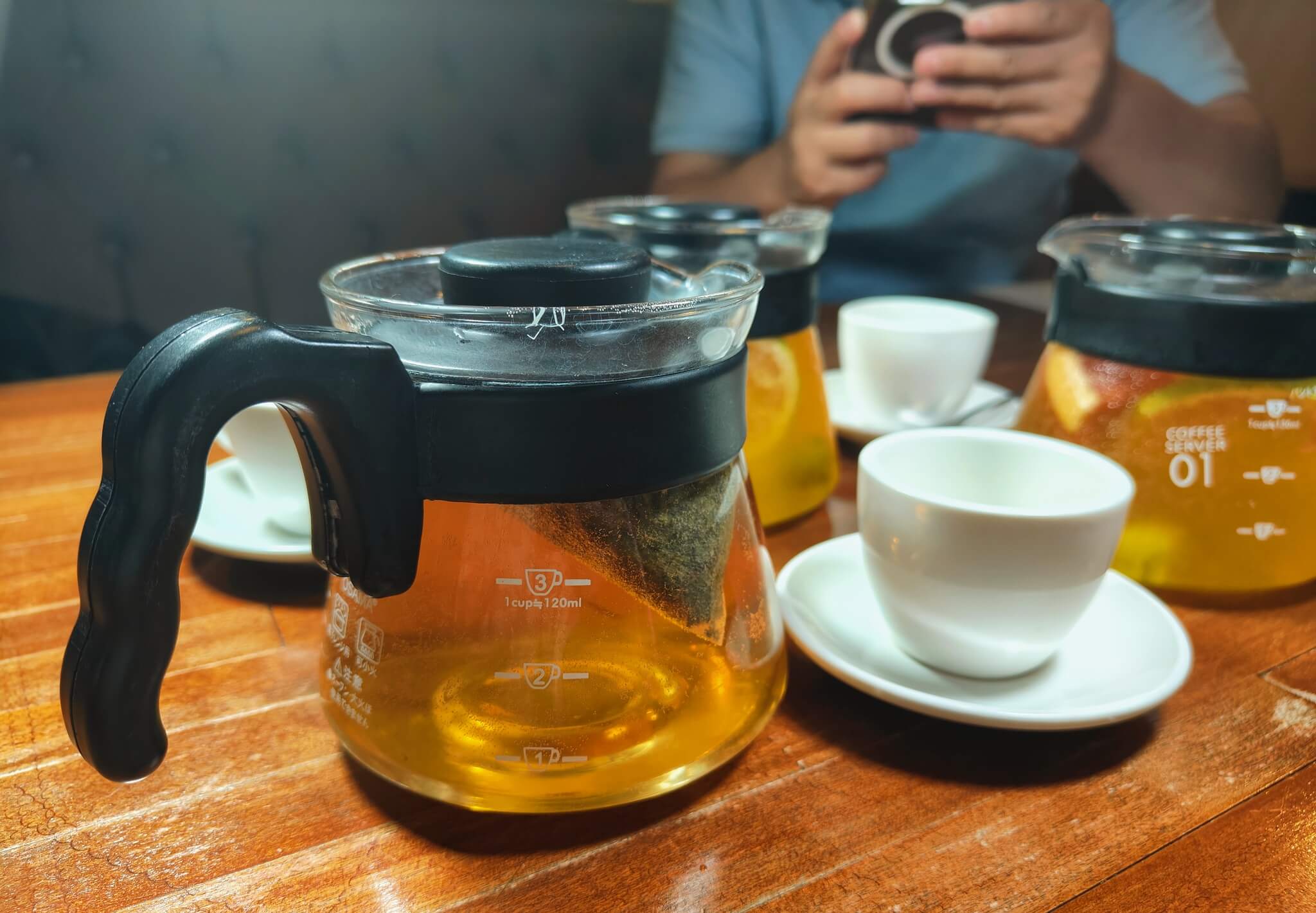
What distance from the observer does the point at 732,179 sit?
1.52 metres

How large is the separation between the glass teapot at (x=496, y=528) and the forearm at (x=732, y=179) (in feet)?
3.23

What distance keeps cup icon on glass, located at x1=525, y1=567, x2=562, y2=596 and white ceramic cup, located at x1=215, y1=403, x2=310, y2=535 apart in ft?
0.80

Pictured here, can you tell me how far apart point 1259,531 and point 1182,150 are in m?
0.98

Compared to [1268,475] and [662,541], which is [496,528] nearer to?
[662,541]

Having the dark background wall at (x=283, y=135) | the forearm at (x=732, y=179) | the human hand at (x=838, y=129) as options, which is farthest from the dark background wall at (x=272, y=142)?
Answer: the human hand at (x=838, y=129)

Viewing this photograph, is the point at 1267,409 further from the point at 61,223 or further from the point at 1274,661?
the point at 61,223

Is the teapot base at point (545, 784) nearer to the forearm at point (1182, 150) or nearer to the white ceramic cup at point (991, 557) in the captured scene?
the white ceramic cup at point (991, 557)

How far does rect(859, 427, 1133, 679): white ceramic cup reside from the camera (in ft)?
1.27

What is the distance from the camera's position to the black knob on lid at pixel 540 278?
34cm

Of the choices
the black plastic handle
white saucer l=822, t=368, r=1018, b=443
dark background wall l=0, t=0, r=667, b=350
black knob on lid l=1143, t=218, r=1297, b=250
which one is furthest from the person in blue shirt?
the black plastic handle

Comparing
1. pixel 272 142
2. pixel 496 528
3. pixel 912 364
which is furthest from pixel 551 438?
pixel 272 142

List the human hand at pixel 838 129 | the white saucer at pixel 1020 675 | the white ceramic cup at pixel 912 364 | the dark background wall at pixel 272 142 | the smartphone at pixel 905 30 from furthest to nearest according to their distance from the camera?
the dark background wall at pixel 272 142
the human hand at pixel 838 129
the smartphone at pixel 905 30
the white ceramic cup at pixel 912 364
the white saucer at pixel 1020 675

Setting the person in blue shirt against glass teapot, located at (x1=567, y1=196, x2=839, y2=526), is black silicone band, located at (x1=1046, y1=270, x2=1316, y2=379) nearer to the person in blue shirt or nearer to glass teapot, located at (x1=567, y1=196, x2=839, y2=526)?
glass teapot, located at (x1=567, y1=196, x2=839, y2=526)

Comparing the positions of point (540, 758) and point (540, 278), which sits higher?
point (540, 278)
